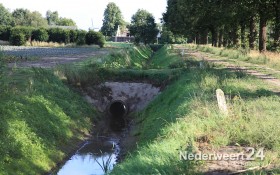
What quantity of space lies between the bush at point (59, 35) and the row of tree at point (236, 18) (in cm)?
2119

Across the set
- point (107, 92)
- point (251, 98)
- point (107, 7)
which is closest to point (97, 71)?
point (107, 92)

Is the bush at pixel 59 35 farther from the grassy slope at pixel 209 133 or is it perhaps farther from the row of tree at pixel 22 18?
the grassy slope at pixel 209 133

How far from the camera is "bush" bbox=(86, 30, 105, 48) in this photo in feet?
263

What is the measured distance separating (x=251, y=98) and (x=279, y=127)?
4.46m

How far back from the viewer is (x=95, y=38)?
8144cm

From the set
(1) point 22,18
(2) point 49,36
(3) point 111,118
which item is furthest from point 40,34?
(1) point 22,18

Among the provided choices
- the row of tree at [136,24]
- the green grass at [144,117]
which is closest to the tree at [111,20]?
the row of tree at [136,24]

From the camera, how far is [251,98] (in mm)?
13875

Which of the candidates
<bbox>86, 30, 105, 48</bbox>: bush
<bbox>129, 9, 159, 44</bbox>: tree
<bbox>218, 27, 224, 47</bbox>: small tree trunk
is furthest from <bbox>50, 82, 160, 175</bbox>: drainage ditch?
<bbox>129, 9, 159, 44</bbox>: tree

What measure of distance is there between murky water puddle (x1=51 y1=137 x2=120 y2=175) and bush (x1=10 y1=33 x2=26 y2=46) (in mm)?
64286

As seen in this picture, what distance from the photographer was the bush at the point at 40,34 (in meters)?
84.9

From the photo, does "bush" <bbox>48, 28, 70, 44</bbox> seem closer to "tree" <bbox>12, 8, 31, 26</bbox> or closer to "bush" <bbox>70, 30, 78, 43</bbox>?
"bush" <bbox>70, 30, 78, 43</bbox>

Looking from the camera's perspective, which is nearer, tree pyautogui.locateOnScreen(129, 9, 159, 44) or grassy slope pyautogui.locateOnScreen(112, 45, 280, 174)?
grassy slope pyautogui.locateOnScreen(112, 45, 280, 174)

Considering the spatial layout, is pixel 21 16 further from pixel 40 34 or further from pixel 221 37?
pixel 221 37
